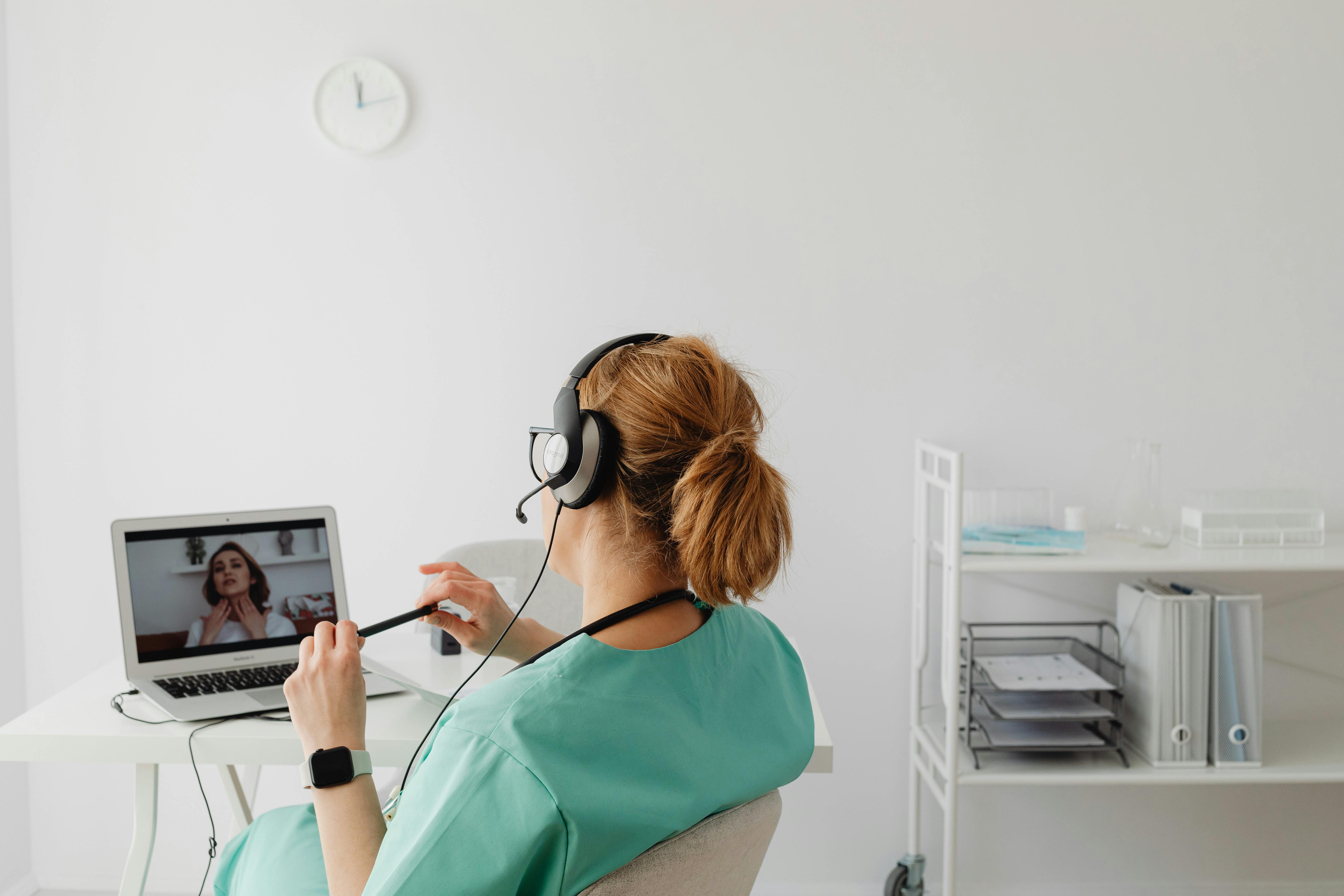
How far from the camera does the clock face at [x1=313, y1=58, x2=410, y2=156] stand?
7.22 feet

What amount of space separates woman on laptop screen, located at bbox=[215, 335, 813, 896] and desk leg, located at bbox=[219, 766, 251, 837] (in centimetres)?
78

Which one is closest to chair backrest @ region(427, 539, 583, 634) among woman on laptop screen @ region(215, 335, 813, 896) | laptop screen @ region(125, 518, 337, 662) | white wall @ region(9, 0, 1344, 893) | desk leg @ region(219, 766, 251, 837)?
white wall @ region(9, 0, 1344, 893)

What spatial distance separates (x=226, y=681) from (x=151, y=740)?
0.57ft

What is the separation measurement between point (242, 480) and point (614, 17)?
1.40 meters

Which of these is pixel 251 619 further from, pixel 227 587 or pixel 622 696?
pixel 622 696

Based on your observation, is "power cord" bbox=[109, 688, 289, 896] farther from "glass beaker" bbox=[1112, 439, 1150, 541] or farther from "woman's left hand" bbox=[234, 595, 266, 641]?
"glass beaker" bbox=[1112, 439, 1150, 541]

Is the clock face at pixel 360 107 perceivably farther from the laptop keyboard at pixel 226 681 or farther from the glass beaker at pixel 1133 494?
the glass beaker at pixel 1133 494

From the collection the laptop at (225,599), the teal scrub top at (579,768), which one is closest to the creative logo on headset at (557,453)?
the teal scrub top at (579,768)

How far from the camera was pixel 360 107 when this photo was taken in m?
2.21

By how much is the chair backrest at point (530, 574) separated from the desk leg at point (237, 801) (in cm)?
54

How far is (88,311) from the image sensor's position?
89.7 inches

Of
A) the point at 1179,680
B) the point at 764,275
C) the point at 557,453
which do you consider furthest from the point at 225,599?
the point at 1179,680

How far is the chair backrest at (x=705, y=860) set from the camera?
752mm

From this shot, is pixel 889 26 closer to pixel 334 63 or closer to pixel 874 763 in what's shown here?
pixel 334 63
